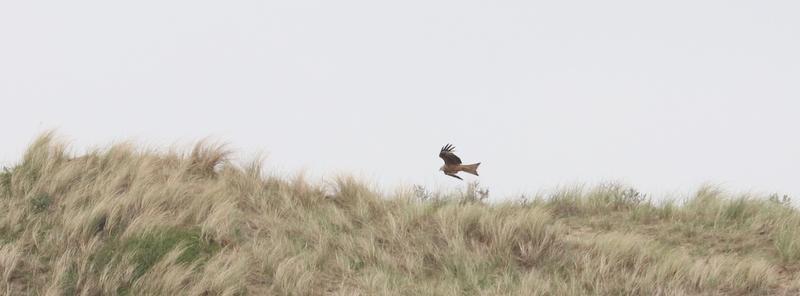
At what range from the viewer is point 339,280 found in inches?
333

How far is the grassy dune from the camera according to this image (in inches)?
313

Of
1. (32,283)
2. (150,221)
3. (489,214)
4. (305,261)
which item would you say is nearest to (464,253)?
(489,214)

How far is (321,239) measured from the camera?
9.27 metres

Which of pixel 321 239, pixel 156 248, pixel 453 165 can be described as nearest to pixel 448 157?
pixel 453 165

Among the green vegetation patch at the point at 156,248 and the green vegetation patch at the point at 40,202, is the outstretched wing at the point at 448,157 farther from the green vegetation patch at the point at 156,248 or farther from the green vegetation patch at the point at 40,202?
the green vegetation patch at the point at 40,202

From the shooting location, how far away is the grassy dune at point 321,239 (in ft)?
26.1

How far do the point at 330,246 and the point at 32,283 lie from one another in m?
3.32

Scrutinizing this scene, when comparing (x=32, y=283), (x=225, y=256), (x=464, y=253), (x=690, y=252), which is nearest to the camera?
(x=32, y=283)

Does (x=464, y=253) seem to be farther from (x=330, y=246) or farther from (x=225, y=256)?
(x=225, y=256)

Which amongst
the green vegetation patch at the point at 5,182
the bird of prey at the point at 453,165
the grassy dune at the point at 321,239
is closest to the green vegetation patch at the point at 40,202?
the grassy dune at the point at 321,239

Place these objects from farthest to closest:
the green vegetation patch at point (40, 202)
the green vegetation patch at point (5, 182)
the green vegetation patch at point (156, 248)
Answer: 1. the green vegetation patch at point (5, 182)
2. the green vegetation patch at point (40, 202)
3. the green vegetation patch at point (156, 248)

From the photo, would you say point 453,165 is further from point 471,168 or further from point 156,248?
point 156,248

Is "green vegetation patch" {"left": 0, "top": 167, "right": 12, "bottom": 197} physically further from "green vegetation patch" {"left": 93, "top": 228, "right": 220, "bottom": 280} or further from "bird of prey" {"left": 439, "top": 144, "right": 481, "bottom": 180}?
"bird of prey" {"left": 439, "top": 144, "right": 481, "bottom": 180}

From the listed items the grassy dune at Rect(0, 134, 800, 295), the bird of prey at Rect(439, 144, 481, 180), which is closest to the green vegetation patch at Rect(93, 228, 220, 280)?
the grassy dune at Rect(0, 134, 800, 295)
